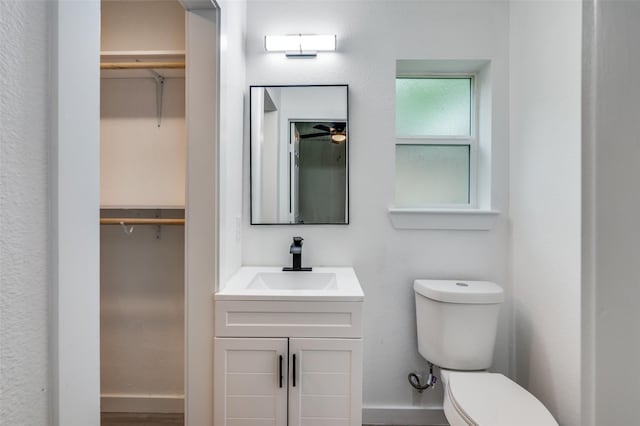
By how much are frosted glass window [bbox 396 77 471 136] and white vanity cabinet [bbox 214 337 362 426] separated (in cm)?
130

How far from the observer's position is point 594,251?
0.91m

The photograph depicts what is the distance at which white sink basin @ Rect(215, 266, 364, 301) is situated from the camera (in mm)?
1180

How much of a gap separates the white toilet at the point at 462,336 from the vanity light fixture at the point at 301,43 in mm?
1376

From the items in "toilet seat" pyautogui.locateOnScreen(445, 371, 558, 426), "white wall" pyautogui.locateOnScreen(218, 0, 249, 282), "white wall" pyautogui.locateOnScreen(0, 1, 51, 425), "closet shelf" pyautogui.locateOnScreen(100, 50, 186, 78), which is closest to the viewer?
"white wall" pyautogui.locateOnScreen(0, 1, 51, 425)

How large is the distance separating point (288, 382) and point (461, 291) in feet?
2.94

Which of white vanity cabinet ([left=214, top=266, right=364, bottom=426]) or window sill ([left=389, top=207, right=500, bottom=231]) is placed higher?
window sill ([left=389, top=207, right=500, bottom=231])

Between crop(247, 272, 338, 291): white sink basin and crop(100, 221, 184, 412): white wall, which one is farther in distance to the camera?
crop(100, 221, 184, 412): white wall

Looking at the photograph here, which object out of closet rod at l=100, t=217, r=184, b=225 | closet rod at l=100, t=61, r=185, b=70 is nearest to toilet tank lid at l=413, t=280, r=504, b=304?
closet rod at l=100, t=217, r=184, b=225

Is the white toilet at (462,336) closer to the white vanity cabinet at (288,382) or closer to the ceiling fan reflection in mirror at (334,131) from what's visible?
the white vanity cabinet at (288,382)

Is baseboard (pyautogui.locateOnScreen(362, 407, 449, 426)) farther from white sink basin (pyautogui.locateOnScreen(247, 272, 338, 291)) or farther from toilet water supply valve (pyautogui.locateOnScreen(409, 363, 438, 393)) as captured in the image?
white sink basin (pyautogui.locateOnScreen(247, 272, 338, 291))

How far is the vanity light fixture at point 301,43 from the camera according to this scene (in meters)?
1.62

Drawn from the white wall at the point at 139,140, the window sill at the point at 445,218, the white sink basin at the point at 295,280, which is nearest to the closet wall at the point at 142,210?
the white wall at the point at 139,140

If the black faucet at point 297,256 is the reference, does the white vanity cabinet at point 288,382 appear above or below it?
below

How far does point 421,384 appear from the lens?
1.66 metres
